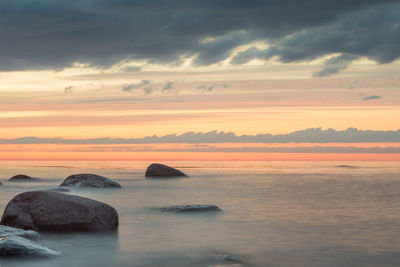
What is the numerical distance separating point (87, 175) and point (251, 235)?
63.6ft

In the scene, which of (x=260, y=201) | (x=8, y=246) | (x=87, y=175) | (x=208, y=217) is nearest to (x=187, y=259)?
(x=8, y=246)

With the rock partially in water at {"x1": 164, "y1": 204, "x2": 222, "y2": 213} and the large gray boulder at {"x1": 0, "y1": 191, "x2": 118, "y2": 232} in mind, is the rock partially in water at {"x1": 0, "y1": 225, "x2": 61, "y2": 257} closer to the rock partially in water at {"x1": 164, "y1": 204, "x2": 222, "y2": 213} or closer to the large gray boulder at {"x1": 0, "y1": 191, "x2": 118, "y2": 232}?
the large gray boulder at {"x1": 0, "y1": 191, "x2": 118, "y2": 232}

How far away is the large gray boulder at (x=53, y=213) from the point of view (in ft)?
50.1

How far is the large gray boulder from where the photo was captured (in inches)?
601

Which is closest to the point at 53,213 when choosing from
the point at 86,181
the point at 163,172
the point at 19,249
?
the point at 19,249

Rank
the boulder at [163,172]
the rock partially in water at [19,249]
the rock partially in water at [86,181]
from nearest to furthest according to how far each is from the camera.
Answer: the rock partially in water at [19,249]
the rock partially in water at [86,181]
the boulder at [163,172]

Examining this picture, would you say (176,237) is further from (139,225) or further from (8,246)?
(8,246)

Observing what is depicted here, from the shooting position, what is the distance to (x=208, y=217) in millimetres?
19828

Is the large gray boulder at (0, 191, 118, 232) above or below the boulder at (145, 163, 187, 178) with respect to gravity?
above

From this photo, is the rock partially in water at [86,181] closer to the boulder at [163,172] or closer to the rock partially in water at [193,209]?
the rock partially in water at [193,209]

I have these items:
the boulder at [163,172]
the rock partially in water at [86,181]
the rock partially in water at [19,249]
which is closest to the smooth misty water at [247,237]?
the rock partially in water at [19,249]

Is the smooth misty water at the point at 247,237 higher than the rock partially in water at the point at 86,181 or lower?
lower

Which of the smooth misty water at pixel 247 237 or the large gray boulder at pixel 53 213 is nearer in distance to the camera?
the smooth misty water at pixel 247 237

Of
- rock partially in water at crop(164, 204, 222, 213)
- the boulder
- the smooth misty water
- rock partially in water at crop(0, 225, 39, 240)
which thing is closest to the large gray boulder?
the smooth misty water
